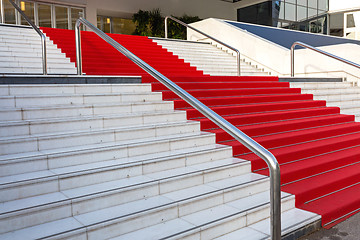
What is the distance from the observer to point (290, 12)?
2019 cm

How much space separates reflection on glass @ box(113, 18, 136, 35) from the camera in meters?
17.1

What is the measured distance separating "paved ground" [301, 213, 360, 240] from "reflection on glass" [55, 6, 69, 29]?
13970 millimetres

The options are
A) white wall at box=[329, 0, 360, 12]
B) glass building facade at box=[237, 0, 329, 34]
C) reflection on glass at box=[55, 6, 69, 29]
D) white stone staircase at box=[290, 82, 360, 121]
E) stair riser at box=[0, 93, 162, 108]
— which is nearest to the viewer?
stair riser at box=[0, 93, 162, 108]

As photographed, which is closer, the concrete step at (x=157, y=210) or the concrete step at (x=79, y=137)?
the concrete step at (x=157, y=210)

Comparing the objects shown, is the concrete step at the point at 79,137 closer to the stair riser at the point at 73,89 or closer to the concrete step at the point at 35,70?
the stair riser at the point at 73,89

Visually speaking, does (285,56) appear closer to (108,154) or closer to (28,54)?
(28,54)

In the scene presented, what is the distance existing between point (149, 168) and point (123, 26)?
50.0ft

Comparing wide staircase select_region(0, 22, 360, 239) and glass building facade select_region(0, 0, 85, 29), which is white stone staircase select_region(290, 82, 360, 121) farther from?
glass building facade select_region(0, 0, 85, 29)

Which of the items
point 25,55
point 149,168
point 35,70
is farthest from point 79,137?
point 25,55

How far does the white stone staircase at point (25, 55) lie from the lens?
552 cm

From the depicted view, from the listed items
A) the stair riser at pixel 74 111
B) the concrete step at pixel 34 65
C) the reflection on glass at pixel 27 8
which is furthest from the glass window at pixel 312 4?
the stair riser at pixel 74 111

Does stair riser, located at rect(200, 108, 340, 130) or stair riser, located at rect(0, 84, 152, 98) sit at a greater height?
stair riser, located at rect(0, 84, 152, 98)

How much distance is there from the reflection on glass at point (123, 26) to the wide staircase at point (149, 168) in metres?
12.7

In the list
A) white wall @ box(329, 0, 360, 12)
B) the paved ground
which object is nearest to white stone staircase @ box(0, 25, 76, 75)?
the paved ground
